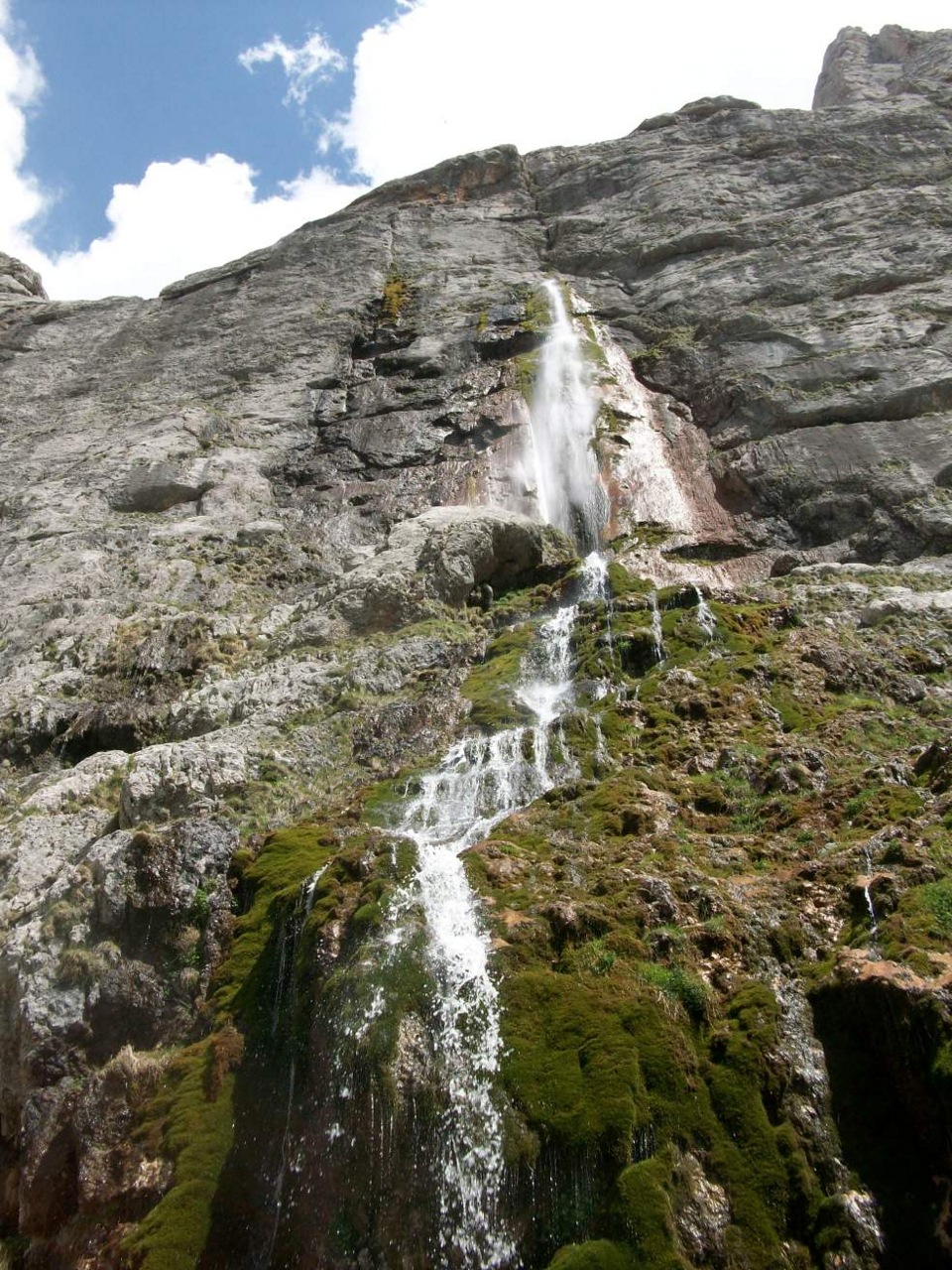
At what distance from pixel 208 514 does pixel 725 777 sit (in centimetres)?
1898

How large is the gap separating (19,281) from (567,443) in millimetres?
34455

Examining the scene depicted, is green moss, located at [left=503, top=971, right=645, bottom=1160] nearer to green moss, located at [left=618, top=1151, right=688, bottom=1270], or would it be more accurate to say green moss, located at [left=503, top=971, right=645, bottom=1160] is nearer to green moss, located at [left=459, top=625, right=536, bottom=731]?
green moss, located at [left=618, top=1151, right=688, bottom=1270]

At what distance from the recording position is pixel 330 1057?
9.77m

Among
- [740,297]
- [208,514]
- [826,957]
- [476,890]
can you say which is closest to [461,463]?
[208,514]

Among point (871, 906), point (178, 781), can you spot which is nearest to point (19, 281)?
point (178, 781)

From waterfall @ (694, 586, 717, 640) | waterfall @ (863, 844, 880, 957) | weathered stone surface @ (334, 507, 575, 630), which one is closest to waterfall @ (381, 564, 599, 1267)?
waterfall @ (694, 586, 717, 640)

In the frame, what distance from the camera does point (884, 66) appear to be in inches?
2260

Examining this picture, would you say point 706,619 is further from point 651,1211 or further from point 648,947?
point 651,1211

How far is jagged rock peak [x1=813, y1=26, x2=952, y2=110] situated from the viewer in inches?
1923

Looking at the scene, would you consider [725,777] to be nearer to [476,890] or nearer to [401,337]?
[476,890]

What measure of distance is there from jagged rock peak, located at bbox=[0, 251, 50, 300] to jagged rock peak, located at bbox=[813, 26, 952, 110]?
4236 cm

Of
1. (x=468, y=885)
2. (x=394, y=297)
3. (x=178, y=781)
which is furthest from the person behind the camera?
(x=394, y=297)

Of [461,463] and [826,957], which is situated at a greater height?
[461,463]

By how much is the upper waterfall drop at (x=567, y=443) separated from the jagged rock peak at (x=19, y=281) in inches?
1098
